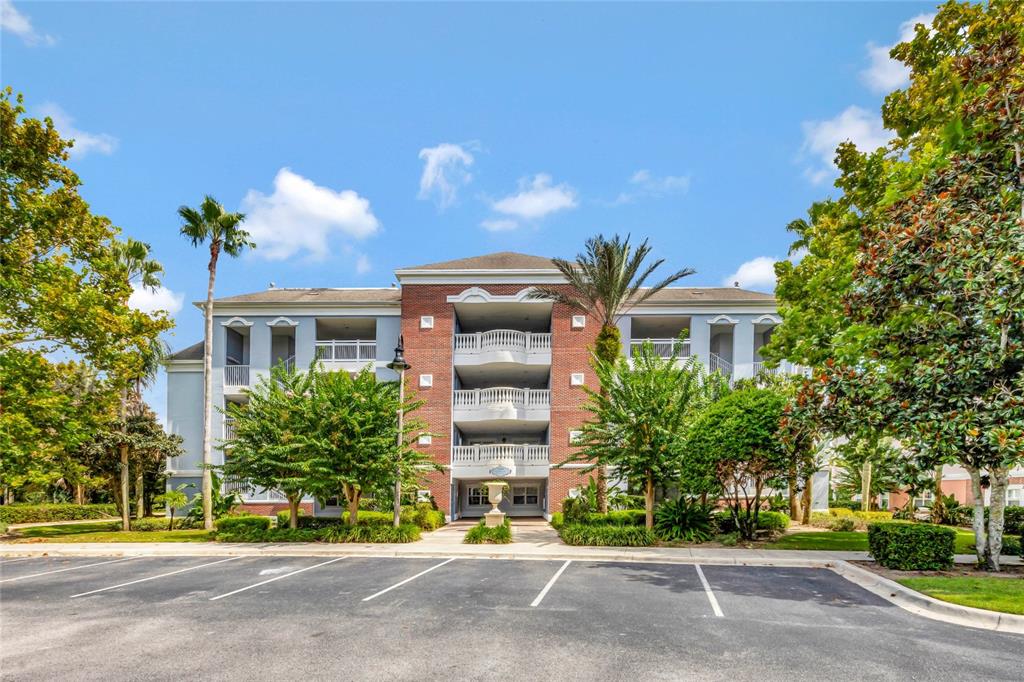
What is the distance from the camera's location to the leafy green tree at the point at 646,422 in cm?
1947

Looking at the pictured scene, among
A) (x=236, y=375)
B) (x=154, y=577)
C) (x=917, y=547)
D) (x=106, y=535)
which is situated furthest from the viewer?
(x=236, y=375)

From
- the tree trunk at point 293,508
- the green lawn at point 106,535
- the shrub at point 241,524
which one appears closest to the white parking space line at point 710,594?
the tree trunk at point 293,508

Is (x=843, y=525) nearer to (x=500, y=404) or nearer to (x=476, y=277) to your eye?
(x=500, y=404)

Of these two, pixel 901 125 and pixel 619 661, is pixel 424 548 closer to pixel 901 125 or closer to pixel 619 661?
pixel 619 661

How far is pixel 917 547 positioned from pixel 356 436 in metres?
15.9

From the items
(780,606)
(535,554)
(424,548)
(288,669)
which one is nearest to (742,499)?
(535,554)

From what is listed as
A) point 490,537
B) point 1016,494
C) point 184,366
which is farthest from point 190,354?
point 1016,494

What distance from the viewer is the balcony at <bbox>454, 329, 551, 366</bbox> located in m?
29.9

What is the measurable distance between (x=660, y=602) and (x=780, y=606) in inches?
84.2

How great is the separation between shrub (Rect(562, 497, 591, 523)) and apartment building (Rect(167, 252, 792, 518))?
2.81m

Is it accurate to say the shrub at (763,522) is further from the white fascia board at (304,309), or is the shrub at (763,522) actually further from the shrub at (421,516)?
the white fascia board at (304,309)

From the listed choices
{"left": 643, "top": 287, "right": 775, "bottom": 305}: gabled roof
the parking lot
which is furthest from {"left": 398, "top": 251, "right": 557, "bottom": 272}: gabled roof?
the parking lot

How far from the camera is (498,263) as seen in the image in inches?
1251

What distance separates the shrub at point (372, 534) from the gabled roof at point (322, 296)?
46.3ft
